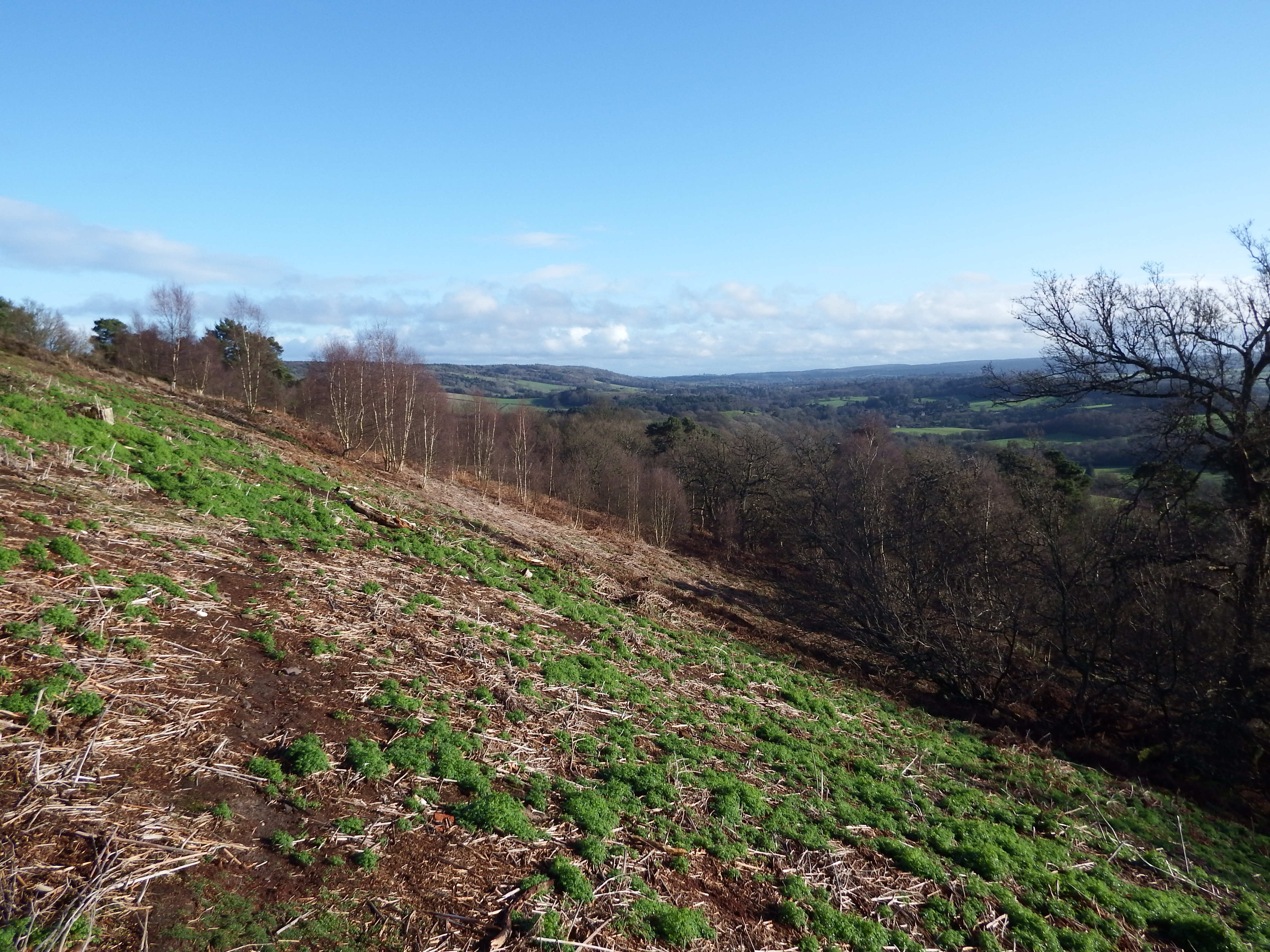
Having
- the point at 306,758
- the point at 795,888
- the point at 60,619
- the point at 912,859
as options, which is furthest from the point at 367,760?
the point at 912,859

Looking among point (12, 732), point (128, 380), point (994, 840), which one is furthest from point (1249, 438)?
point (128, 380)

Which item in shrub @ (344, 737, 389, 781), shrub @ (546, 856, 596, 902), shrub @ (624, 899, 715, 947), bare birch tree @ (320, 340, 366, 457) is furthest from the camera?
bare birch tree @ (320, 340, 366, 457)

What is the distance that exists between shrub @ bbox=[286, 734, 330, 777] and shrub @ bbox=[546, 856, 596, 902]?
7.11 ft

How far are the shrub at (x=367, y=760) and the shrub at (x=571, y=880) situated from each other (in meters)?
1.75

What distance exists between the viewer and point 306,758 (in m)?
5.45

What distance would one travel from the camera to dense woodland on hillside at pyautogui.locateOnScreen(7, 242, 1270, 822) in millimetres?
13641

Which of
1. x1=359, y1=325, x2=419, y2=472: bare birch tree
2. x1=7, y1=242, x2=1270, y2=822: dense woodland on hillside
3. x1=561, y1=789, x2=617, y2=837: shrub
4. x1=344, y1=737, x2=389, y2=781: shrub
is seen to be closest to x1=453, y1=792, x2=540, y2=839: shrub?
x1=561, y1=789, x2=617, y2=837: shrub

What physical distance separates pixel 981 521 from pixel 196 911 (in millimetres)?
24788

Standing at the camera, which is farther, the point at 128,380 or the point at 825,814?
the point at 128,380

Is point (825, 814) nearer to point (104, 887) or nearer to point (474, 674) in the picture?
point (474, 674)

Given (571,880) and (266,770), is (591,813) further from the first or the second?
(266,770)

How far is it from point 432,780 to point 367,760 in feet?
2.01

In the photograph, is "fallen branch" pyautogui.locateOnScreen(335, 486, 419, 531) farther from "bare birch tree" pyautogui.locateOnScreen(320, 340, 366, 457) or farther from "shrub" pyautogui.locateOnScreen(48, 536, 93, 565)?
"bare birch tree" pyautogui.locateOnScreen(320, 340, 366, 457)

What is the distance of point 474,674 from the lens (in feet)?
27.2
